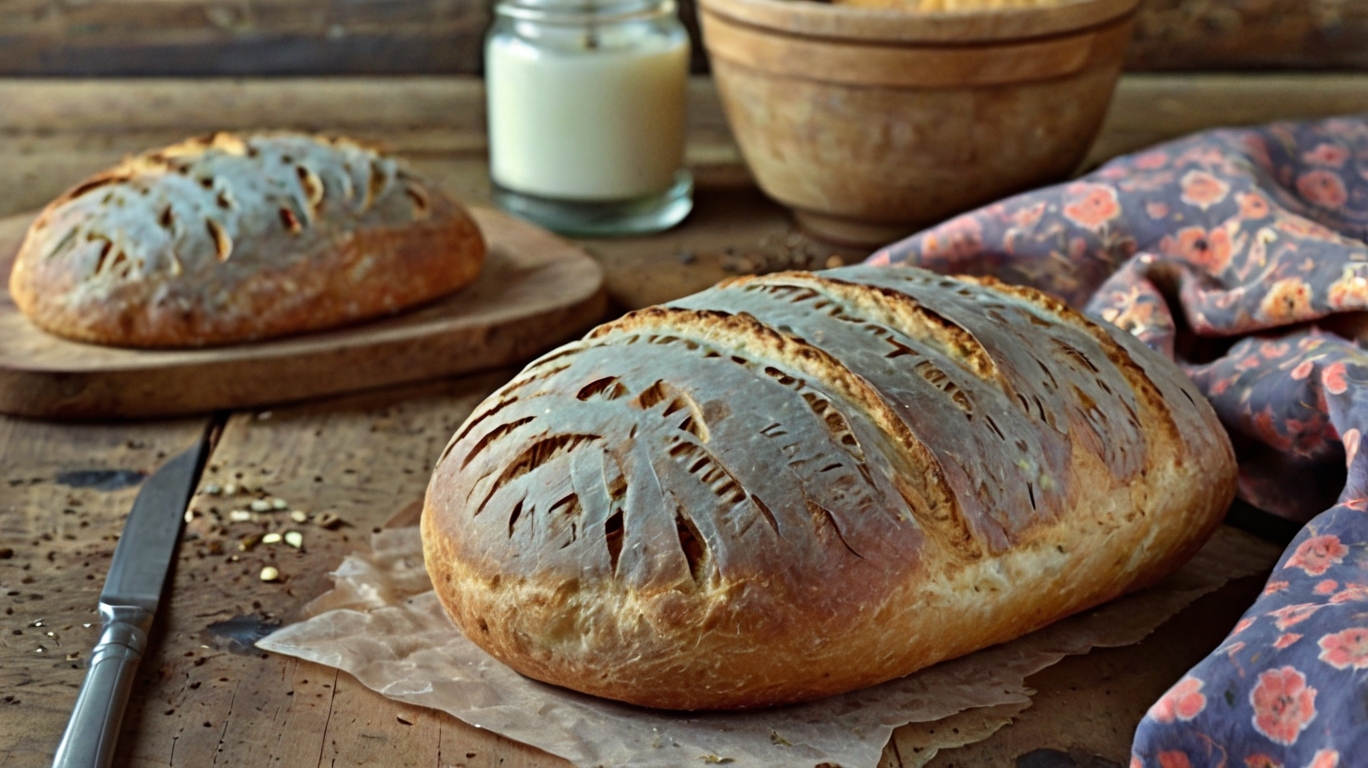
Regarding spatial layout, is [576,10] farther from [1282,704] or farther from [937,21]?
[1282,704]

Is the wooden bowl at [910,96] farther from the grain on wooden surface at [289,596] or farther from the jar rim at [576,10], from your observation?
the grain on wooden surface at [289,596]

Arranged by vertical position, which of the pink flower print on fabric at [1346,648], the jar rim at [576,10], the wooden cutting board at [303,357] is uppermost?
the jar rim at [576,10]

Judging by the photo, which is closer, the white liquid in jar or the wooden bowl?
the wooden bowl

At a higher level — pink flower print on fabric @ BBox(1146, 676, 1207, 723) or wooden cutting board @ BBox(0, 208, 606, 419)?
pink flower print on fabric @ BBox(1146, 676, 1207, 723)

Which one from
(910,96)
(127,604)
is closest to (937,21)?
(910,96)

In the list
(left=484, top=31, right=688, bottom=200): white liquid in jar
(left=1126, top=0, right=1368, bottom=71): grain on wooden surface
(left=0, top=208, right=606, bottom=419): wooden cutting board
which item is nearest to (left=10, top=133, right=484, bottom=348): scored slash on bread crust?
(left=0, top=208, right=606, bottom=419): wooden cutting board

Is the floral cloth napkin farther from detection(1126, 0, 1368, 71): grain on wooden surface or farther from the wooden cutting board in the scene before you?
detection(1126, 0, 1368, 71): grain on wooden surface

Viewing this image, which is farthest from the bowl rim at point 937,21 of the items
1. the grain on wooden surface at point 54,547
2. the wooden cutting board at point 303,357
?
the grain on wooden surface at point 54,547
